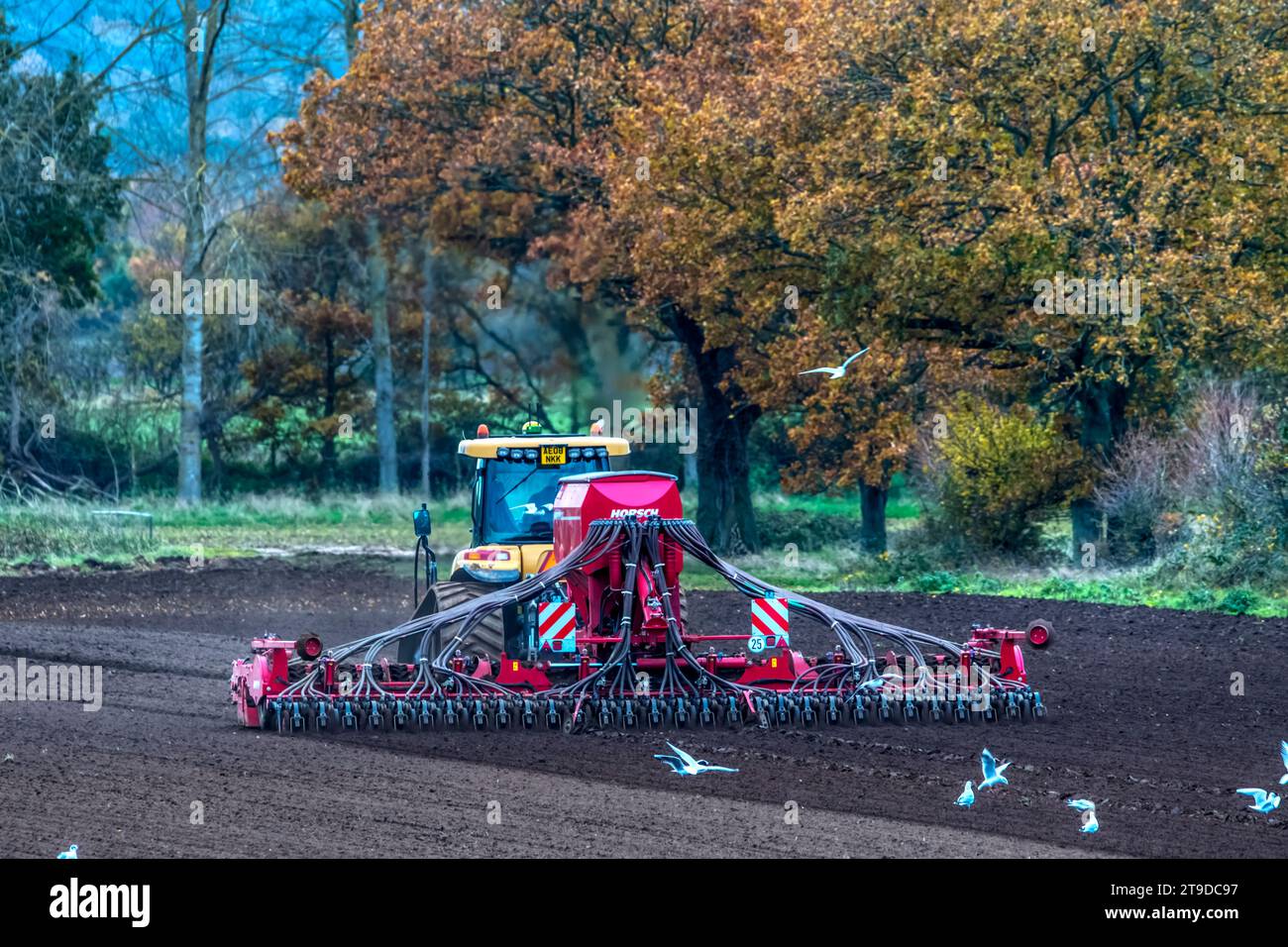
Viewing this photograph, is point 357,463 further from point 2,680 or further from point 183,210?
point 2,680

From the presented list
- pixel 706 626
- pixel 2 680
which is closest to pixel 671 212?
pixel 706 626

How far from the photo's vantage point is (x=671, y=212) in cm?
2695

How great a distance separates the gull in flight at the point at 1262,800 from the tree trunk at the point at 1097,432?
16112mm

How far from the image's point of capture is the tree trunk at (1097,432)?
82.5ft

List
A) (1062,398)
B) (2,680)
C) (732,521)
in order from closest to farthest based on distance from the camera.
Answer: (2,680)
(1062,398)
(732,521)

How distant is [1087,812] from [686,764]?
277 cm

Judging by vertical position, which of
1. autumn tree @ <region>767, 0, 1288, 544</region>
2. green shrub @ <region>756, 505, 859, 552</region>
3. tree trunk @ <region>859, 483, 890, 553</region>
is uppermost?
autumn tree @ <region>767, 0, 1288, 544</region>

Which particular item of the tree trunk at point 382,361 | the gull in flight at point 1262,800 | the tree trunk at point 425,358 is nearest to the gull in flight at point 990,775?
the gull in flight at point 1262,800

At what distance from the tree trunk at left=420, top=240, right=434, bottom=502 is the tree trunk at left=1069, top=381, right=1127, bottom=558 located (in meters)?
21.3

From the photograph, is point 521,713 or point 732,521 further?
point 732,521

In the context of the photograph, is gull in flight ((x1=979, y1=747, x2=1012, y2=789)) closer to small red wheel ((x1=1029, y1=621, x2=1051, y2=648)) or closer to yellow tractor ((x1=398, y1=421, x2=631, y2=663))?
small red wheel ((x1=1029, y1=621, x2=1051, y2=648))

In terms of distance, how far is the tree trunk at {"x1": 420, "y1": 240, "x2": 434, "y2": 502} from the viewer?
43.3m

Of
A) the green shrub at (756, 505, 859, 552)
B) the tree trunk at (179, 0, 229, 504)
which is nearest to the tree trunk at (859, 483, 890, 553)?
the green shrub at (756, 505, 859, 552)

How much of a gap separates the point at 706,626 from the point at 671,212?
380 inches
